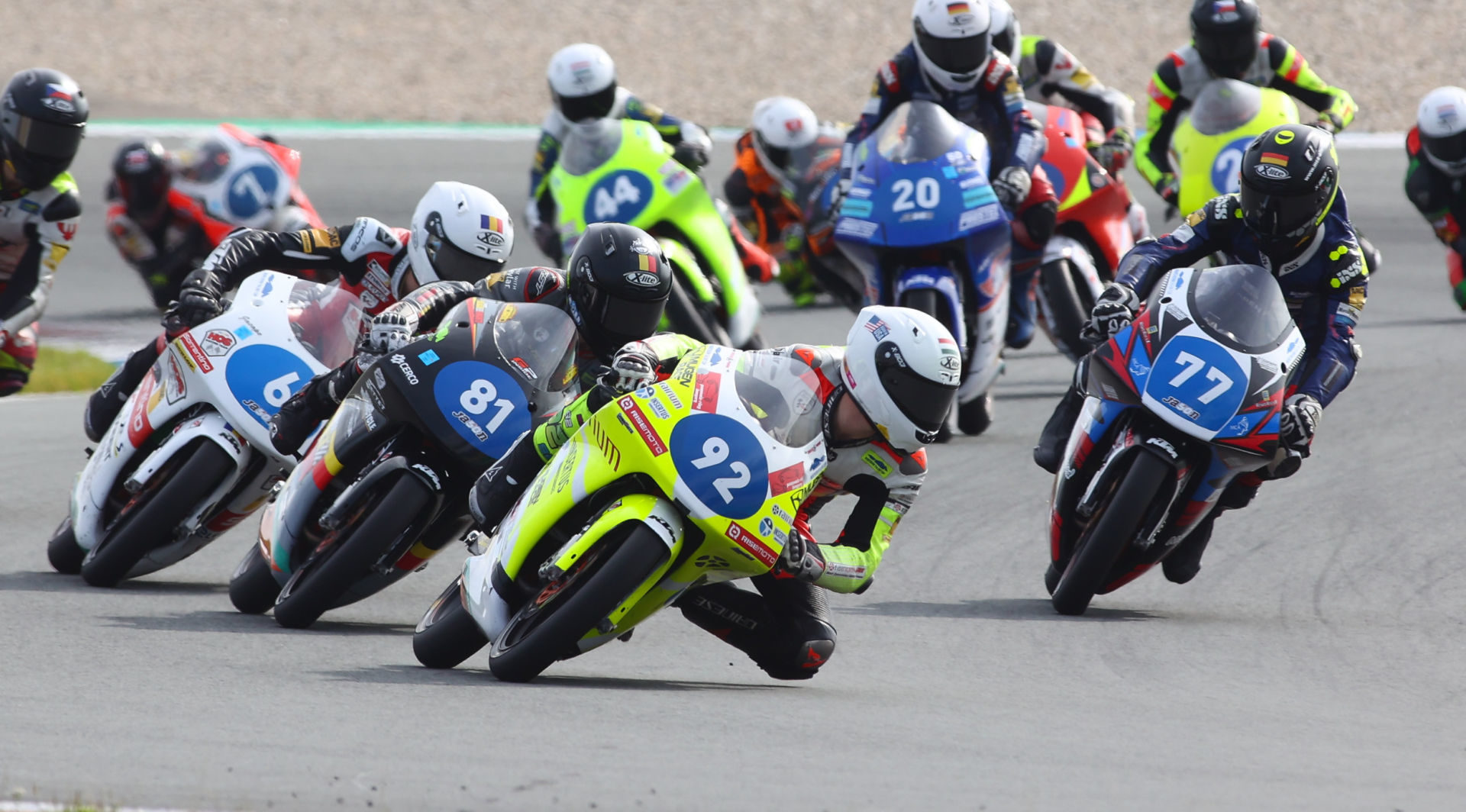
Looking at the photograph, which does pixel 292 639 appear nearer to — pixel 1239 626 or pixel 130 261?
pixel 1239 626

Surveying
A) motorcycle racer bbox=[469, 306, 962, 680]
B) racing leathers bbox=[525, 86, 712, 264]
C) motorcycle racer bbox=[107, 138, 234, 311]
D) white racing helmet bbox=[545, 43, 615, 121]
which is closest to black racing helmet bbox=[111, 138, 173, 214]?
motorcycle racer bbox=[107, 138, 234, 311]

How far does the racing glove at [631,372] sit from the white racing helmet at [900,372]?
583mm

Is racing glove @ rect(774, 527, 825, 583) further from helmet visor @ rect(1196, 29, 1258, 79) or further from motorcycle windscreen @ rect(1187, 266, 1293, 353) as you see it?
helmet visor @ rect(1196, 29, 1258, 79)

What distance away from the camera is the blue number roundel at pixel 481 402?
6.91 metres

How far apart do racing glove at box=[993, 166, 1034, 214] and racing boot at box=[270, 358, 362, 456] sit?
421cm

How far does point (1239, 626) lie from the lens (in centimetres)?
782

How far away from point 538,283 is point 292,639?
57.0 inches

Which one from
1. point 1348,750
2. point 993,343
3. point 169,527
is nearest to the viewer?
point 1348,750

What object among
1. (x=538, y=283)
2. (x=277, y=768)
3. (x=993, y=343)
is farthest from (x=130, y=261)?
(x=277, y=768)

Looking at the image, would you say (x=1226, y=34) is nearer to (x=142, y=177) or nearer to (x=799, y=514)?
(x=142, y=177)

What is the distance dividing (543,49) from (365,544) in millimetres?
18678

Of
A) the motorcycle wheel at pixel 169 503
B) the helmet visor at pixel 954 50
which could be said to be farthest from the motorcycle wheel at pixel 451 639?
the helmet visor at pixel 954 50

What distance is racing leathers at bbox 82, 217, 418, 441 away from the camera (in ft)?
27.1

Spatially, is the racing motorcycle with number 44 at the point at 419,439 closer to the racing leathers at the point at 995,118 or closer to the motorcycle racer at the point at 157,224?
the racing leathers at the point at 995,118
